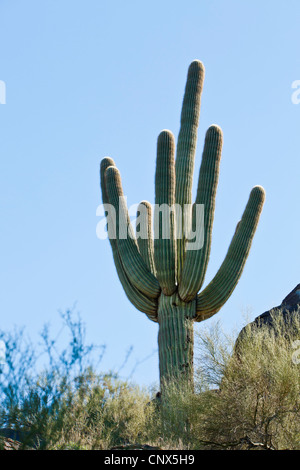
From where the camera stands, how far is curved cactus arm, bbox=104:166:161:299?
12.9 metres

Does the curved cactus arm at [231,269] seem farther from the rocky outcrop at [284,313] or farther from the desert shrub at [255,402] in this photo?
the desert shrub at [255,402]

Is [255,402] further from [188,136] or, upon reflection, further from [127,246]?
[188,136]

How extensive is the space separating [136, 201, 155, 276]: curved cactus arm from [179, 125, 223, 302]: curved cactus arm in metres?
0.92

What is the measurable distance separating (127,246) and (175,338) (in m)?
1.90

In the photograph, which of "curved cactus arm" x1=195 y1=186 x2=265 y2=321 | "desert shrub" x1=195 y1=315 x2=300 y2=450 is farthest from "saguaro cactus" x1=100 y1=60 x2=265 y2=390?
"desert shrub" x1=195 y1=315 x2=300 y2=450

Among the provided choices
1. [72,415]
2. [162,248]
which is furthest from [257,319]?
[72,415]

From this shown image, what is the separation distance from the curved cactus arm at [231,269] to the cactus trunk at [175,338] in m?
0.26

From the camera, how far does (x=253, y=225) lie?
12773 millimetres

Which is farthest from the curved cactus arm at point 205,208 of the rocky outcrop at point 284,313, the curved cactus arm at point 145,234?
the rocky outcrop at point 284,313

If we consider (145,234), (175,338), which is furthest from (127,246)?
(175,338)

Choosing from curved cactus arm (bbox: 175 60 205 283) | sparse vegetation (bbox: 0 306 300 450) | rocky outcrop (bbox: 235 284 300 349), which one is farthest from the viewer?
curved cactus arm (bbox: 175 60 205 283)

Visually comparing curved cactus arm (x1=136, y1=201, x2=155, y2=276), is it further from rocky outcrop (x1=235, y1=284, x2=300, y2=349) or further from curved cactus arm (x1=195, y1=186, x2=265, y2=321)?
rocky outcrop (x1=235, y1=284, x2=300, y2=349)

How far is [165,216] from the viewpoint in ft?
41.5
